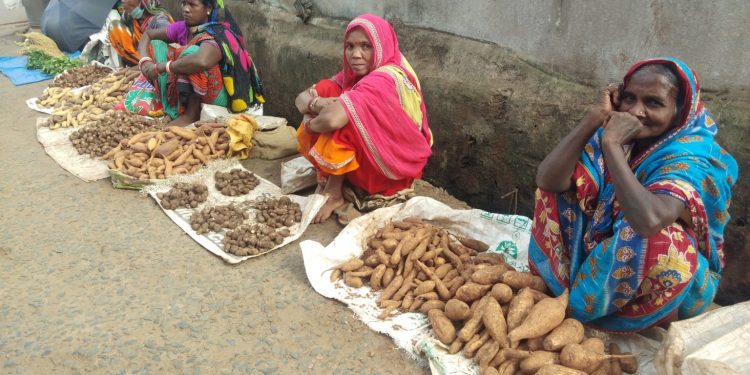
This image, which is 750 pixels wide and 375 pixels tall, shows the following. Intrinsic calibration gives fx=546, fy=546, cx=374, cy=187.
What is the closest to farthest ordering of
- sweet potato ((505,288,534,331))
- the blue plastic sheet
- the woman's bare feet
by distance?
sweet potato ((505,288,534,331)) → the woman's bare feet → the blue plastic sheet

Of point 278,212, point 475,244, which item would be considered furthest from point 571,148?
point 278,212

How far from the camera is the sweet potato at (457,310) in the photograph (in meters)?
2.41

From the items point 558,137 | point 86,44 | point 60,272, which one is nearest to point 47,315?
point 60,272

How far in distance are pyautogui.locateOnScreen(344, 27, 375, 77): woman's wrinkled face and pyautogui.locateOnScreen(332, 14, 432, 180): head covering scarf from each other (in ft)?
0.11

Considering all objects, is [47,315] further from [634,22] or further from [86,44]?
[86,44]

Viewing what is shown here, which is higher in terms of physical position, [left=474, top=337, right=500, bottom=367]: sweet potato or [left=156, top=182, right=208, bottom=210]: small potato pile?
[left=474, top=337, right=500, bottom=367]: sweet potato

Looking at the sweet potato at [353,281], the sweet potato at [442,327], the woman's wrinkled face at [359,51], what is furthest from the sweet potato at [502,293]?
the woman's wrinkled face at [359,51]

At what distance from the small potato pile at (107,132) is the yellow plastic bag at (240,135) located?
0.87m

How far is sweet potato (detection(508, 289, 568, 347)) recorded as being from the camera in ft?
7.07

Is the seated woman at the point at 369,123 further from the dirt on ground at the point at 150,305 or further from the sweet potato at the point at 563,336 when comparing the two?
the sweet potato at the point at 563,336

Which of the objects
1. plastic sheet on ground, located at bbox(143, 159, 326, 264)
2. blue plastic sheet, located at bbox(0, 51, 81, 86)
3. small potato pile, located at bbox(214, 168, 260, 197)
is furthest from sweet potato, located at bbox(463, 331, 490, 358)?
blue plastic sheet, located at bbox(0, 51, 81, 86)

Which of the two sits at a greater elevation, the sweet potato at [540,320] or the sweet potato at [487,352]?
the sweet potato at [540,320]

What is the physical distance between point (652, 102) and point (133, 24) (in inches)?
237

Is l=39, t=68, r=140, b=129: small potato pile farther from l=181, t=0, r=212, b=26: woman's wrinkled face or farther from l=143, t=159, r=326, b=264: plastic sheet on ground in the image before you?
l=143, t=159, r=326, b=264: plastic sheet on ground
